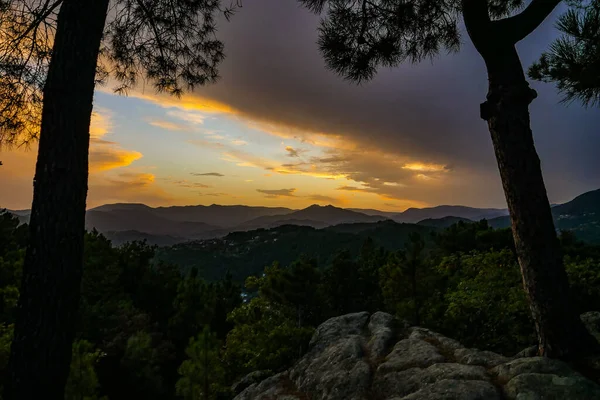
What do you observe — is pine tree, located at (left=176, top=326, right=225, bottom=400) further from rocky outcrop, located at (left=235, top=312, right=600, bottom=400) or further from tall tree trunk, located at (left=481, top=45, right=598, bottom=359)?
tall tree trunk, located at (left=481, top=45, right=598, bottom=359)

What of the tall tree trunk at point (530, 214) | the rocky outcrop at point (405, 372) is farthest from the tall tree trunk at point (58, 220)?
the tall tree trunk at point (530, 214)

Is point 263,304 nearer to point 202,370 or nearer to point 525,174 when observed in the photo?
point 202,370

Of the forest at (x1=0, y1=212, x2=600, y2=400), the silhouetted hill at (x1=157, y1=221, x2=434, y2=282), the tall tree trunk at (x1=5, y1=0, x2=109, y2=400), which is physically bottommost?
the silhouetted hill at (x1=157, y1=221, x2=434, y2=282)

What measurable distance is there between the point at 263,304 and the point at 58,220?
16467 millimetres

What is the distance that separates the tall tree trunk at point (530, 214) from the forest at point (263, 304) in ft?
1.16

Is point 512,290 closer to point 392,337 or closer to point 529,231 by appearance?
point 392,337

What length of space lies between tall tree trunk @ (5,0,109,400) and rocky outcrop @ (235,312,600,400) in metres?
3.88

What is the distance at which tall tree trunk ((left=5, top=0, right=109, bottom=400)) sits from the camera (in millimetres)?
3291

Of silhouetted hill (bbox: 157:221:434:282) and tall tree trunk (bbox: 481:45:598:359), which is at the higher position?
tall tree trunk (bbox: 481:45:598:359)

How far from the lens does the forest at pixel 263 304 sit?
1038cm

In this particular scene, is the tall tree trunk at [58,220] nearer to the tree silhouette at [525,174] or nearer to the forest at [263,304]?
the forest at [263,304]

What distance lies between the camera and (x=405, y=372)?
5.40m

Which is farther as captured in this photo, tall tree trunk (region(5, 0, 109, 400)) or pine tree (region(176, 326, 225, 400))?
pine tree (region(176, 326, 225, 400))

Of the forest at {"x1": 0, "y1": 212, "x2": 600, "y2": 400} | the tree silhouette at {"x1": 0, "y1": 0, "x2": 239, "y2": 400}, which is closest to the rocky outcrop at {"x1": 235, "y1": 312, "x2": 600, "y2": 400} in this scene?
the forest at {"x1": 0, "y1": 212, "x2": 600, "y2": 400}
